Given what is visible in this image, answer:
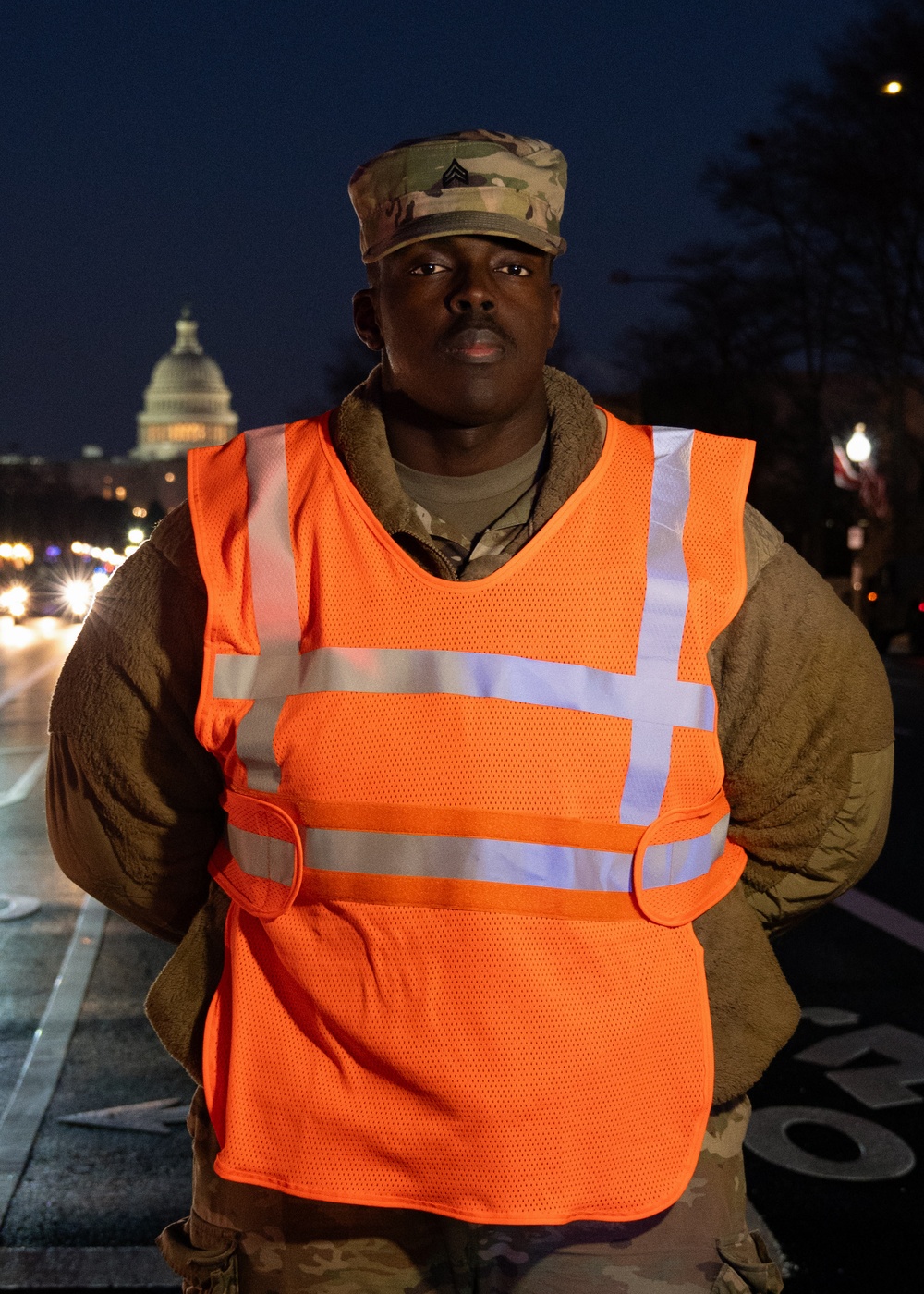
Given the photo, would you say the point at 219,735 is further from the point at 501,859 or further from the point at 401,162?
the point at 401,162

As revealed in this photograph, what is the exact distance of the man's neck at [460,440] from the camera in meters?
2.42

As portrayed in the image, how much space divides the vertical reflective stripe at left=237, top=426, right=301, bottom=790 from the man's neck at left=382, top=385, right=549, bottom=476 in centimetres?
21

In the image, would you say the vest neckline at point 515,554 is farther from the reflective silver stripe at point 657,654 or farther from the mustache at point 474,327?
the mustache at point 474,327

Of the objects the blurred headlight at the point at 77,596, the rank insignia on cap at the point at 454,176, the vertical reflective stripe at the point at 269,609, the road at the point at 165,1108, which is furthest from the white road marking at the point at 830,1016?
the blurred headlight at the point at 77,596

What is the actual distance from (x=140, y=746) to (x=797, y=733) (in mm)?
929

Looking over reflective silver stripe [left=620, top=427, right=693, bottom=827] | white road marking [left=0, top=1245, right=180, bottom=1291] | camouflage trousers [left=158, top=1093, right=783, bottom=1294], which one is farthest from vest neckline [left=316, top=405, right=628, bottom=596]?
white road marking [left=0, top=1245, right=180, bottom=1291]

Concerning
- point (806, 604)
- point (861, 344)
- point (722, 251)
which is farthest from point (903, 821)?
point (722, 251)

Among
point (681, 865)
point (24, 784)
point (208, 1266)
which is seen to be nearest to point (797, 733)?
point (681, 865)

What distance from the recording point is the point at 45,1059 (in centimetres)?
591

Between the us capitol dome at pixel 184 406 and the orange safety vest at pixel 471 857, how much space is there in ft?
554

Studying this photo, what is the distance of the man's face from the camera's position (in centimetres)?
235

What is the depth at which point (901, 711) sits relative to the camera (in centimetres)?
1778

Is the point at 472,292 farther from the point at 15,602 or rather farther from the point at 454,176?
the point at 15,602

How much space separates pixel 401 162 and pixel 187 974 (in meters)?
1.18
